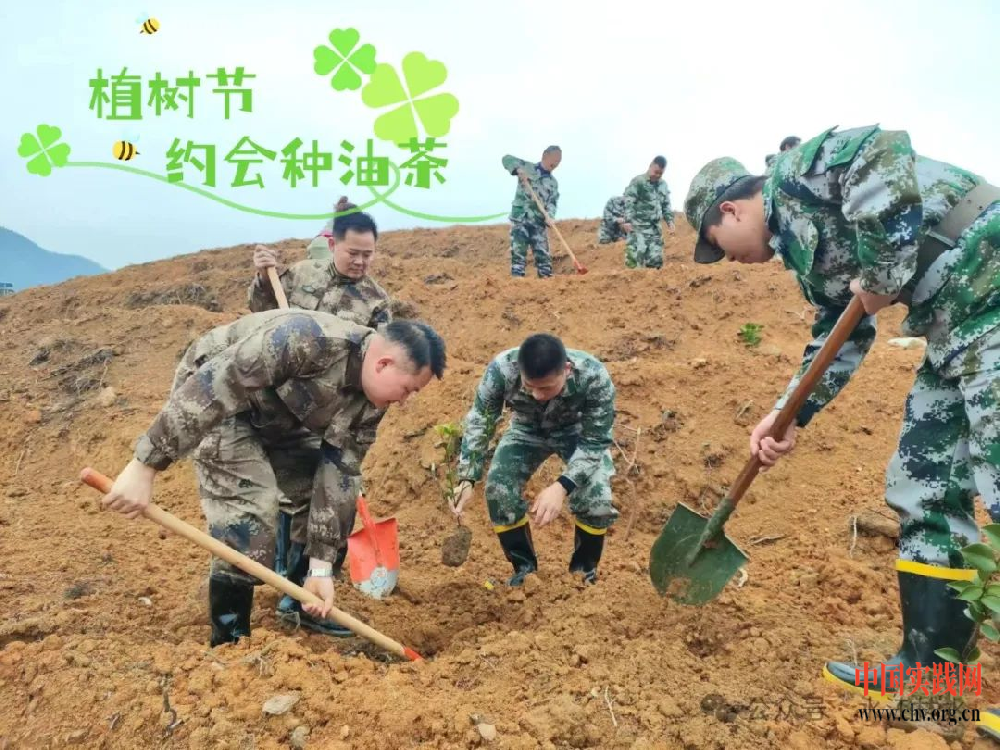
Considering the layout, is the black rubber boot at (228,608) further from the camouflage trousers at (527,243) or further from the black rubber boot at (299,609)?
the camouflage trousers at (527,243)

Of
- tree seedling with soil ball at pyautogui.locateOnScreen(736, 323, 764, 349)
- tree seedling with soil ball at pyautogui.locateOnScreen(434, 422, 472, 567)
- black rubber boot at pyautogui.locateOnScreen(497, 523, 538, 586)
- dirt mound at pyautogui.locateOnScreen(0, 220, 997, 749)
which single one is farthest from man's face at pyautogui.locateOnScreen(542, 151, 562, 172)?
black rubber boot at pyautogui.locateOnScreen(497, 523, 538, 586)

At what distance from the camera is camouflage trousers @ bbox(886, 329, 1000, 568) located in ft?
5.81

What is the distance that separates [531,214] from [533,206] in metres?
0.11

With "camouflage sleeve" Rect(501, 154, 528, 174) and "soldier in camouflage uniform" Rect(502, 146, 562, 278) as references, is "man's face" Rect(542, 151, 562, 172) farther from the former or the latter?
"camouflage sleeve" Rect(501, 154, 528, 174)

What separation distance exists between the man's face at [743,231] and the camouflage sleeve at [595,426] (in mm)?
1150

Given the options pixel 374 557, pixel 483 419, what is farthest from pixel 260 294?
pixel 374 557

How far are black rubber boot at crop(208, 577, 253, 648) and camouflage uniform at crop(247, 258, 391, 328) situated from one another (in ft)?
5.95

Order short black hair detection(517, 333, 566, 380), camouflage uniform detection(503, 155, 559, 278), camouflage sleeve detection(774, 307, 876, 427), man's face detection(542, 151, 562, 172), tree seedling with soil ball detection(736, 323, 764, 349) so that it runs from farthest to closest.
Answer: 1. camouflage uniform detection(503, 155, 559, 278)
2. man's face detection(542, 151, 562, 172)
3. tree seedling with soil ball detection(736, 323, 764, 349)
4. short black hair detection(517, 333, 566, 380)
5. camouflage sleeve detection(774, 307, 876, 427)

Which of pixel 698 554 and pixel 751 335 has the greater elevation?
pixel 698 554

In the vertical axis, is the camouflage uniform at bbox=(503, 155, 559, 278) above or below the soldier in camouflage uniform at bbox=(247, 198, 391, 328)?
below

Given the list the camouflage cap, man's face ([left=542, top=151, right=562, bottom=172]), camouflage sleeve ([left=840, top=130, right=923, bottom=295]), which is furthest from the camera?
man's face ([left=542, top=151, right=562, bottom=172])

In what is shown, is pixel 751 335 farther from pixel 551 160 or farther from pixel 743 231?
pixel 551 160

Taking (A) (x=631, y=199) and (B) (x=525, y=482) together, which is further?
(A) (x=631, y=199)

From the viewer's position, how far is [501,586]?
3254mm
